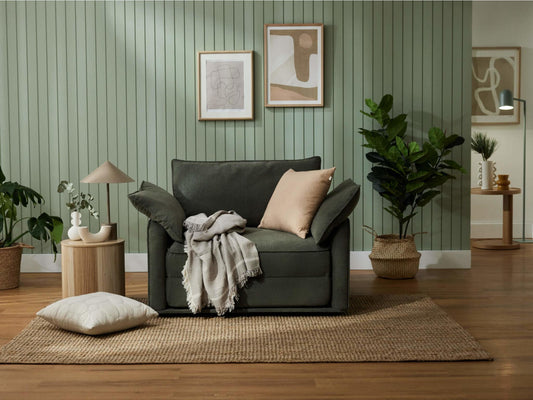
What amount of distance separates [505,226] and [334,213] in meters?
3.35

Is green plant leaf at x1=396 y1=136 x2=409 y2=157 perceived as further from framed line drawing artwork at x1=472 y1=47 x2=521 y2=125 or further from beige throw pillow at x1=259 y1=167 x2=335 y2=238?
framed line drawing artwork at x1=472 y1=47 x2=521 y2=125

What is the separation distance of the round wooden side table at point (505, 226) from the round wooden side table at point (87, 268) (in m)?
3.70

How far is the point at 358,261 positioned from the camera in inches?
193

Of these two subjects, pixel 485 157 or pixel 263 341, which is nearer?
pixel 263 341

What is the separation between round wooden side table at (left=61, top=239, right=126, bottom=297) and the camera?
3.58 metres

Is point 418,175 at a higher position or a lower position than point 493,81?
lower

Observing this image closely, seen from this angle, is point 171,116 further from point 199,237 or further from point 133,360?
point 133,360

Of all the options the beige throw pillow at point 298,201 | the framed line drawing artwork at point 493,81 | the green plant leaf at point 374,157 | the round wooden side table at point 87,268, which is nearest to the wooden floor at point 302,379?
the round wooden side table at point 87,268

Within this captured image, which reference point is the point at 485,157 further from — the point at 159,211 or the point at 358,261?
the point at 159,211

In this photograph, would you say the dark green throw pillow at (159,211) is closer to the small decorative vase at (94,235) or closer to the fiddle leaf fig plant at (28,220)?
the small decorative vase at (94,235)

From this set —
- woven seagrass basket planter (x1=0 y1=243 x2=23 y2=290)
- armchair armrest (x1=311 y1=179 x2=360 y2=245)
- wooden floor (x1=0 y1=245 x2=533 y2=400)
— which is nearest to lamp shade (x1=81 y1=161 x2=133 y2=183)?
woven seagrass basket planter (x1=0 y1=243 x2=23 y2=290)

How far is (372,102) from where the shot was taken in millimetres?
4496

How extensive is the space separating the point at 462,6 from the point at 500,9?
1978 mm

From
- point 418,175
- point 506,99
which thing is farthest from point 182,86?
point 506,99
